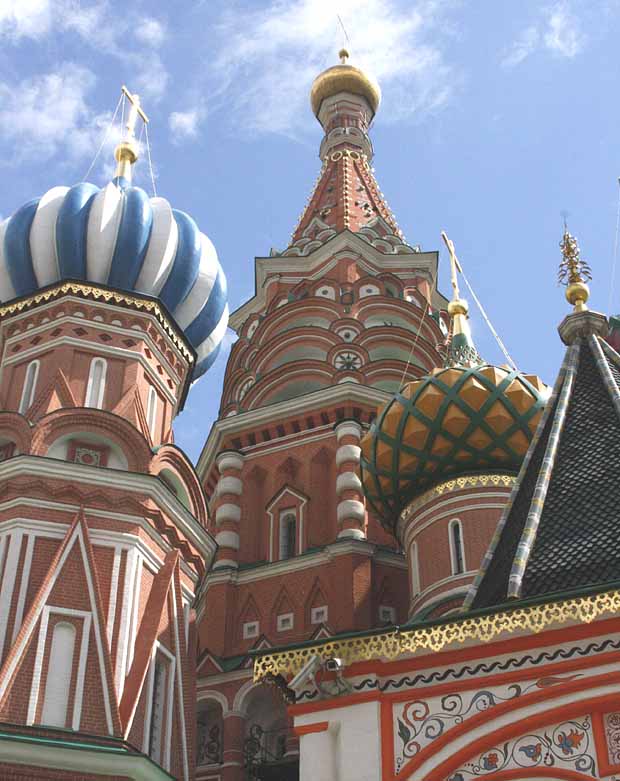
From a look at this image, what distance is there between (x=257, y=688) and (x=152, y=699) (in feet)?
12.8

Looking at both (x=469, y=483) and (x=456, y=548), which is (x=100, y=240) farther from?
(x=456, y=548)

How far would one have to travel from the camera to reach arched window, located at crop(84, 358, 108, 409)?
13438 mm

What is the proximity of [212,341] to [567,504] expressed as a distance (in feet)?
29.3

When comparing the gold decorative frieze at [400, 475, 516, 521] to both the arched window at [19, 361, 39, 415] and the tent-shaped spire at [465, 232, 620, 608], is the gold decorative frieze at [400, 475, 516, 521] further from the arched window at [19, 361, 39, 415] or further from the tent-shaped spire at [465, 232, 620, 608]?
the tent-shaped spire at [465, 232, 620, 608]

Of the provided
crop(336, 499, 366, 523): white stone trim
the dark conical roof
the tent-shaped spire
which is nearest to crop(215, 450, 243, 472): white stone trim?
crop(336, 499, 366, 523): white stone trim

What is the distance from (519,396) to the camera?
14727 mm

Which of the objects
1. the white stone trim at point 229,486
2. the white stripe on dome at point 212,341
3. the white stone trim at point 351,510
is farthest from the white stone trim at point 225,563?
the white stripe on dome at point 212,341

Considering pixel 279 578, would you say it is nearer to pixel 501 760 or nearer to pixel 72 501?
pixel 72 501

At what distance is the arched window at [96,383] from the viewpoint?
44.1ft

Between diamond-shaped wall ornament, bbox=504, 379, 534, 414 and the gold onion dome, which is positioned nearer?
diamond-shaped wall ornament, bbox=504, 379, 534, 414

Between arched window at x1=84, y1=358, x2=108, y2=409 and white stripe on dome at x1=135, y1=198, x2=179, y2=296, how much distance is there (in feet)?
3.91

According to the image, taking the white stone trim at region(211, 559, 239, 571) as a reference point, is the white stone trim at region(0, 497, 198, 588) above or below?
below

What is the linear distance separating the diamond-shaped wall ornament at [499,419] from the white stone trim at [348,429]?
363 cm

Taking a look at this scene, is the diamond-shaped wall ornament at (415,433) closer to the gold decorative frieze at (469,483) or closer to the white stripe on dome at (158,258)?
the gold decorative frieze at (469,483)
